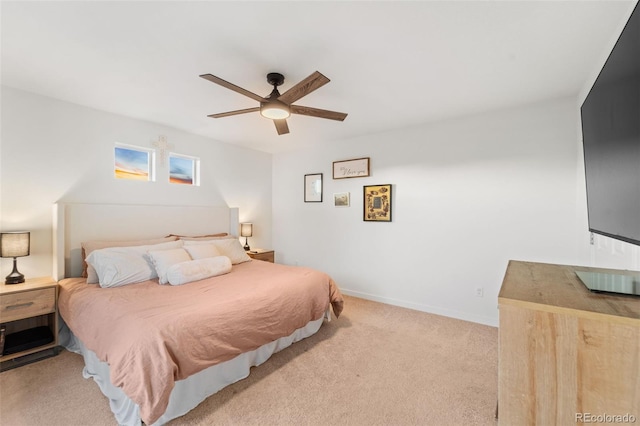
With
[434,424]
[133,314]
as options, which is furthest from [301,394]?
[133,314]

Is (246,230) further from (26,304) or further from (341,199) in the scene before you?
(26,304)

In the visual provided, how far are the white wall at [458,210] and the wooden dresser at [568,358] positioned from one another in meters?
2.31

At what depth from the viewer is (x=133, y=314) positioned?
188cm

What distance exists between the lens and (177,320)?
70.7 inches

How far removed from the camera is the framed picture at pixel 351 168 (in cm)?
413

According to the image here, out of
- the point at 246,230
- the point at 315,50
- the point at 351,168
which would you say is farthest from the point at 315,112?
the point at 246,230

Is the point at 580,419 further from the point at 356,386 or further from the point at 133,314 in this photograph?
the point at 133,314

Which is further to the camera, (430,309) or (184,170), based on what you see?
(184,170)

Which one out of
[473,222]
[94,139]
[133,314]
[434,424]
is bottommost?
[434,424]

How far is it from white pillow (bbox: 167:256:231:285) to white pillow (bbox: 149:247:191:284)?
3.3 inches

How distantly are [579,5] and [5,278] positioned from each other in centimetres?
486

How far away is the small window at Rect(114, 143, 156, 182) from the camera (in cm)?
339

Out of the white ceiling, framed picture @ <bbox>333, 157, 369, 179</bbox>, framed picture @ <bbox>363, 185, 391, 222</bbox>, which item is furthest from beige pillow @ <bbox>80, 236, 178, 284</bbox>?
framed picture @ <bbox>363, 185, 391, 222</bbox>

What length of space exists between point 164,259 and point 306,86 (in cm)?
222
